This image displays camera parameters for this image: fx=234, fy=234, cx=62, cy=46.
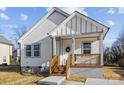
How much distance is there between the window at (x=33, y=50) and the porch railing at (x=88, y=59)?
448 cm

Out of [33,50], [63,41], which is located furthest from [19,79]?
[63,41]

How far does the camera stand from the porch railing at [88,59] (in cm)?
1717

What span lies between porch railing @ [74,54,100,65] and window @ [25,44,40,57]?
4478mm

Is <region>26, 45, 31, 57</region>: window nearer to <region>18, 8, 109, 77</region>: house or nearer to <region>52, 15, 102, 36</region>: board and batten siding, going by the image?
<region>18, 8, 109, 77</region>: house

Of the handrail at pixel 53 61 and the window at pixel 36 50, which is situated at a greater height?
the window at pixel 36 50

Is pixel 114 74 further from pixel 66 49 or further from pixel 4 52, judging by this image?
pixel 4 52

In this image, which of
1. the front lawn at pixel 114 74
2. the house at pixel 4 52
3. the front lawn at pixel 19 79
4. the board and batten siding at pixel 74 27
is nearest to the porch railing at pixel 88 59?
the front lawn at pixel 114 74

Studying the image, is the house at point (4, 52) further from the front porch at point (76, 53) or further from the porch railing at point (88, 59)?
the porch railing at point (88, 59)

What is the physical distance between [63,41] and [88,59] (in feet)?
10.7

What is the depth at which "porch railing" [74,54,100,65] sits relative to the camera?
17172 mm

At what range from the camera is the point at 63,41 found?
1975cm
